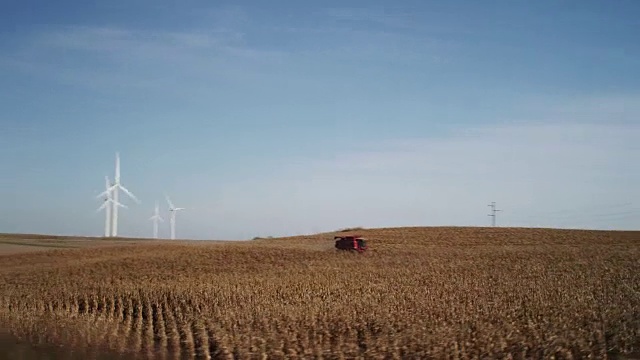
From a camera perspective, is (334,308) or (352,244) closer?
(334,308)

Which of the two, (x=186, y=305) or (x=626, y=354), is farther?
(x=186, y=305)

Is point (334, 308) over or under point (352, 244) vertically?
under

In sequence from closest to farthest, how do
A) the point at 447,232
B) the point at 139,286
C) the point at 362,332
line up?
the point at 362,332 → the point at 139,286 → the point at 447,232

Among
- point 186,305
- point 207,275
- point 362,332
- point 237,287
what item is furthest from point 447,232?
point 362,332

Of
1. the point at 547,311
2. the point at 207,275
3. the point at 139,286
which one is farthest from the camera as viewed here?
the point at 207,275

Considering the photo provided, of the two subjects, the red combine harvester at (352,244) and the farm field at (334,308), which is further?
the red combine harvester at (352,244)

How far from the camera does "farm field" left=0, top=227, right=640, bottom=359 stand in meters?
14.2

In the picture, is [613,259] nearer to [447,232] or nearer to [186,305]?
[186,305]

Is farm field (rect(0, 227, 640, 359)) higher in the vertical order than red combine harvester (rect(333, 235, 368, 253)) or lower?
lower

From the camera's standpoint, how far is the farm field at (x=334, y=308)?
46.8 feet

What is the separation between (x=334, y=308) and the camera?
64.2 feet

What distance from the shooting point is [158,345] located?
1634cm

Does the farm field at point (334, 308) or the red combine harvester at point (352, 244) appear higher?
the red combine harvester at point (352, 244)

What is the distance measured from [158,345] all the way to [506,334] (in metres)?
8.84
